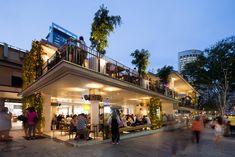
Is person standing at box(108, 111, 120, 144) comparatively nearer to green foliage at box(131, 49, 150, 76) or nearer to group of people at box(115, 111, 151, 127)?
group of people at box(115, 111, 151, 127)

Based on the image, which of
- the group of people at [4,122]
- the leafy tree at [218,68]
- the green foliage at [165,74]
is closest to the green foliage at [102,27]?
the group of people at [4,122]

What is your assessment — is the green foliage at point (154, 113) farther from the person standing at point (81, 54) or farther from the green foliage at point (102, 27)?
the person standing at point (81, 54)

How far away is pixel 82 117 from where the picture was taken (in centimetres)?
1265

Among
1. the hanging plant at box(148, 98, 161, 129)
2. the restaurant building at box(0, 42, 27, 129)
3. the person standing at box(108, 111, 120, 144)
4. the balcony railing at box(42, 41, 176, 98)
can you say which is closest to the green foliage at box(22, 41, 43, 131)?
the balcony railing at box(42, 41, 176, 98)

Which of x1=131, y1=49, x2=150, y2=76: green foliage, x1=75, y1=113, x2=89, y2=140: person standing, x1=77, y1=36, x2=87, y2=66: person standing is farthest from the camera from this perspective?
x1=131, y1=49, x2=150, y2=76: green foliage

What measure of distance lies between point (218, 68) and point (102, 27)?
82.1 feet

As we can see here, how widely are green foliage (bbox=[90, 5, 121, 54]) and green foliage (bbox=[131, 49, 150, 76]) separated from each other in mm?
7587

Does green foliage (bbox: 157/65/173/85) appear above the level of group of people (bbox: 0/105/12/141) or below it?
above

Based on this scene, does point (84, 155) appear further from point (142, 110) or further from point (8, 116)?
point (142, 110)

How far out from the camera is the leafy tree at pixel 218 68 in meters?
34.2

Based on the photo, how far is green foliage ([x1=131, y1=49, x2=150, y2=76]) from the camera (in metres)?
22.9

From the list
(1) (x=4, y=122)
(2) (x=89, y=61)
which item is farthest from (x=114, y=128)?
(1) (x=4, y=122)

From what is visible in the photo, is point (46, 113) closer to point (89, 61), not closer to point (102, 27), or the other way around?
point (89, 61)

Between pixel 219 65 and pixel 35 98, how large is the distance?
90.9ft
